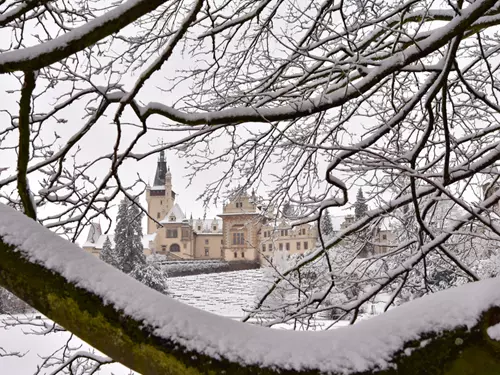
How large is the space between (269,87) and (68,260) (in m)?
3.36

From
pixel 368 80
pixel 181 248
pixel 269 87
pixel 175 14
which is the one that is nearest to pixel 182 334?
pixel 368 80

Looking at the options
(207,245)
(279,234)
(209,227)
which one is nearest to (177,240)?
(207,245)

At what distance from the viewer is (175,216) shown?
6694 cm

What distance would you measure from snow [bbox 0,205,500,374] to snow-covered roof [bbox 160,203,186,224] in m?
65.5

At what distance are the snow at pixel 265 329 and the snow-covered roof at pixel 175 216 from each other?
2579 inches

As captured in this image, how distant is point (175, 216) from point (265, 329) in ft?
218

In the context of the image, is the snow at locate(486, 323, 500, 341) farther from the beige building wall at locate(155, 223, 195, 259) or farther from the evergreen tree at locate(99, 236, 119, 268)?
the beige building wall at locate(155, 223, 195, 259)

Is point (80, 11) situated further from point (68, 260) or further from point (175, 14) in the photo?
point (68, 260)

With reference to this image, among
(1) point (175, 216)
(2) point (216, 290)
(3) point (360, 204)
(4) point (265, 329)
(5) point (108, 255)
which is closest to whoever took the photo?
(4) point (265, 329)

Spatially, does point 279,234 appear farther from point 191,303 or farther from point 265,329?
point 191,303

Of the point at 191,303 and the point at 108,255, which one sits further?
the point at 108,255

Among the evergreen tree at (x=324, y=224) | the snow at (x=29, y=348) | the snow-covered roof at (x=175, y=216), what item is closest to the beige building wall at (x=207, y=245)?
the snow-covered roof at (x=175, y=216)

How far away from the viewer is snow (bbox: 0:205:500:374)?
4.08 feet

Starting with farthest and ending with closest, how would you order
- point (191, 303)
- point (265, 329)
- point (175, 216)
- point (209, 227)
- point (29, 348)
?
point (175, 216) → point (209, 227) → point (191, 303) → point (29, 348) → point (265, 329)
